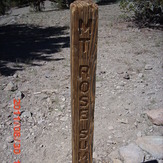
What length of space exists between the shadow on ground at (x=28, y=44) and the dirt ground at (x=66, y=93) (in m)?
0.02

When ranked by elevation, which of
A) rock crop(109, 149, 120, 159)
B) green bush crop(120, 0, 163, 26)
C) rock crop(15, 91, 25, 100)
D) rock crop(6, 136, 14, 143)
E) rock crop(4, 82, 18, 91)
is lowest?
rock crop(109, 149, 120, 159)

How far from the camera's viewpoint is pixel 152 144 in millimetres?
2391

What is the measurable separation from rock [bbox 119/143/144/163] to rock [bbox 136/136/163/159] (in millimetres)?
83

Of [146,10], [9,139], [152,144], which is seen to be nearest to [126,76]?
[152,144]

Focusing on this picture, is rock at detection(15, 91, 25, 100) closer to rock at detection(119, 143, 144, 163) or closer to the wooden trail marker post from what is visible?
rock at detection(119, 143, 144, 163)

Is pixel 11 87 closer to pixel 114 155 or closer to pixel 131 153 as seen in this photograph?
pixel 114 155

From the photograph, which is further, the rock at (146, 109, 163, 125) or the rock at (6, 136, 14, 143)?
the rock at (146, 109, 163, 125)

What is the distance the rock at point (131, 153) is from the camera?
2223 mm

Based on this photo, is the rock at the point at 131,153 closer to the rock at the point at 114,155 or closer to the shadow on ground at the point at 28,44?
the rock at the point at 114,155

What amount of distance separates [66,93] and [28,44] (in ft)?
11.3

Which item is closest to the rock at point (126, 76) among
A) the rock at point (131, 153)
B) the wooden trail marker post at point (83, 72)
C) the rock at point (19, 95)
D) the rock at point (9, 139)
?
the rock at point (131, 153)

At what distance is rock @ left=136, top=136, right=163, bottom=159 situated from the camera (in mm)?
2309

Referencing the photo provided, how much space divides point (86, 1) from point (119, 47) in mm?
4558

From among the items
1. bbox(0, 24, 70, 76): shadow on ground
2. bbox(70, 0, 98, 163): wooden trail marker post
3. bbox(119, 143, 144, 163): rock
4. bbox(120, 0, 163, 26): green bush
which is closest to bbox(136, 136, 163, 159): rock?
Answer: bbox(119, 143, 144, 163): rock
